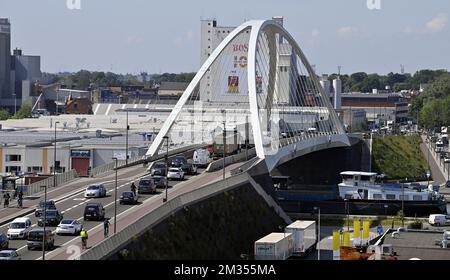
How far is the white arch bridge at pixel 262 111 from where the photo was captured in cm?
4194

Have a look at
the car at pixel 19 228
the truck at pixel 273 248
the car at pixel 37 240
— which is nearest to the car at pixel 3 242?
the car at pixel 37 240

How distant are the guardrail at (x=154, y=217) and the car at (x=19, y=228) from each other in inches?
86.9

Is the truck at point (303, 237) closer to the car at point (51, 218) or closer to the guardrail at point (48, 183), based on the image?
the guardrail at point (48, 183)

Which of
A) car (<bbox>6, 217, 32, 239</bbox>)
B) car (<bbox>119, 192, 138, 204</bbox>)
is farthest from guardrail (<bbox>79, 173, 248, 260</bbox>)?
car (<bbox>6, 217, 32, 239</bbox>)

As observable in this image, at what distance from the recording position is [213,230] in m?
27.8

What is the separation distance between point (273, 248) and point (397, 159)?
39.6m

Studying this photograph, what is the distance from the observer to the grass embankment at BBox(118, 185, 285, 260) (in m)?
22.5

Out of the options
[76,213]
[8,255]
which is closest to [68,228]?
[76,213]

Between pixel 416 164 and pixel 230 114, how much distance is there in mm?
11154

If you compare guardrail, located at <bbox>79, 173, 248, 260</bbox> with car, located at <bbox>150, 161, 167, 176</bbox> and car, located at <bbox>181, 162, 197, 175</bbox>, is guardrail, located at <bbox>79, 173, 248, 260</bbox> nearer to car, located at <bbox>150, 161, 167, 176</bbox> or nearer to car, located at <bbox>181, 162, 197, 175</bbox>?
car, located at <bbox>150, 161, 167, 176</bbox>

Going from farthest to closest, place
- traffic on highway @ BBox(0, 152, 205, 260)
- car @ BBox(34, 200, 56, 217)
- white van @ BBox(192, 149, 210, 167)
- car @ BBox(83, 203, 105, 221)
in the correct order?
white van @ BBox(192, 149, 210, 167) → car @ BBox(34, 200, 56, 217) → car @ BBox(83, 203, 105, 221) → traffic on highway @ BBox(0, 152, 205, 260)

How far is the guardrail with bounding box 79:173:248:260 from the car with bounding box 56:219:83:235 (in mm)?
1347
